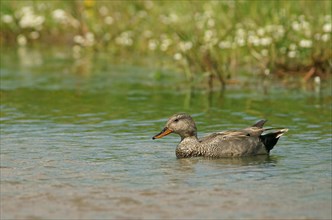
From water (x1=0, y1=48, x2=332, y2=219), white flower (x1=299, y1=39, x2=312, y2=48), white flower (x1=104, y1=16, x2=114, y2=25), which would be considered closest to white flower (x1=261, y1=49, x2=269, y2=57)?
water (x1=0, y1=48, x2=332, y2=219)

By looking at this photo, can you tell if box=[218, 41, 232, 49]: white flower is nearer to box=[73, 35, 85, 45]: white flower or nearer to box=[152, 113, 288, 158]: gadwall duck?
box=[73, 35, 85, 45]: white flower

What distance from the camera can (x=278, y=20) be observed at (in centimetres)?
1661

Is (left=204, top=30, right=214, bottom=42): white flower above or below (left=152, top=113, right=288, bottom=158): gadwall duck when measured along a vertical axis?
above

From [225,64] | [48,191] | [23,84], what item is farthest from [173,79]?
[48,191]

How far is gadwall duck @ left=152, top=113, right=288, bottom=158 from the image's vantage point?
10320mm

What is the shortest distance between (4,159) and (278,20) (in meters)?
7.80

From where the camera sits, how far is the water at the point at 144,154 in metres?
7.96

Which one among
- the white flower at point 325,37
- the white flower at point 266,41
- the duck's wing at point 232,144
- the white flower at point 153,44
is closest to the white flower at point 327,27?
the white flower at point 325,37

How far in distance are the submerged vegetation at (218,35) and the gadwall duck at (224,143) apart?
5.19 m

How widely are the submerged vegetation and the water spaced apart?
0.64 meters

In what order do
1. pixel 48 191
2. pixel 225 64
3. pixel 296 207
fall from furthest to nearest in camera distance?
pixel 225 64
pixel 48 191
pixel 296 207

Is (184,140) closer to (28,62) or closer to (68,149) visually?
(68,149)

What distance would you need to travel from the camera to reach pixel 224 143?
10320 millimetres

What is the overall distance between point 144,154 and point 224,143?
36.6 inches
